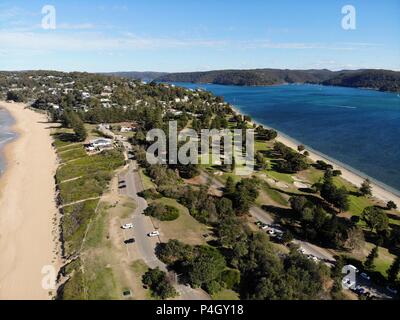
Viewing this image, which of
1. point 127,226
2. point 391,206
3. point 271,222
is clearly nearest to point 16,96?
point 127,226

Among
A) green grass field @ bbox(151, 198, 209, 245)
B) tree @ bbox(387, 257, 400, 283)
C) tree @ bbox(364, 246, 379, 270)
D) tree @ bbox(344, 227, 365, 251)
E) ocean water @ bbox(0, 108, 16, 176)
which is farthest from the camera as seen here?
ocean water @ bbox(0, 108, 16, 176)

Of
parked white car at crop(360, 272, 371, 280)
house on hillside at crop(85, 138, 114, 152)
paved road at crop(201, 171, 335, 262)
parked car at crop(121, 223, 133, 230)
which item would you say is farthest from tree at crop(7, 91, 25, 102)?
parked white car at crop(360, 272, 371, 280)

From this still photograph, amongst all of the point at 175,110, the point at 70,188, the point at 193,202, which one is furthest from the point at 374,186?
the point at 175,110

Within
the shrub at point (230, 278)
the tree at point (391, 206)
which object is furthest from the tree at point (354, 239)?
the tree at point (391, 206)

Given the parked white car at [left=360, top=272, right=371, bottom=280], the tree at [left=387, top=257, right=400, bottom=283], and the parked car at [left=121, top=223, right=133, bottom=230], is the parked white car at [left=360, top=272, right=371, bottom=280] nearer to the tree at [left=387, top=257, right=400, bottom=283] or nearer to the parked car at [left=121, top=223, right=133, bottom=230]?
the tree at [left=387, top=257, right=400, bottom=283]

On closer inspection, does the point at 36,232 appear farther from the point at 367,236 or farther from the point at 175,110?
the point at 175,110

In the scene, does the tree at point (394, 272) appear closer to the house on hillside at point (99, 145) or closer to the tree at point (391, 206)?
the tree at point (391, 206)
